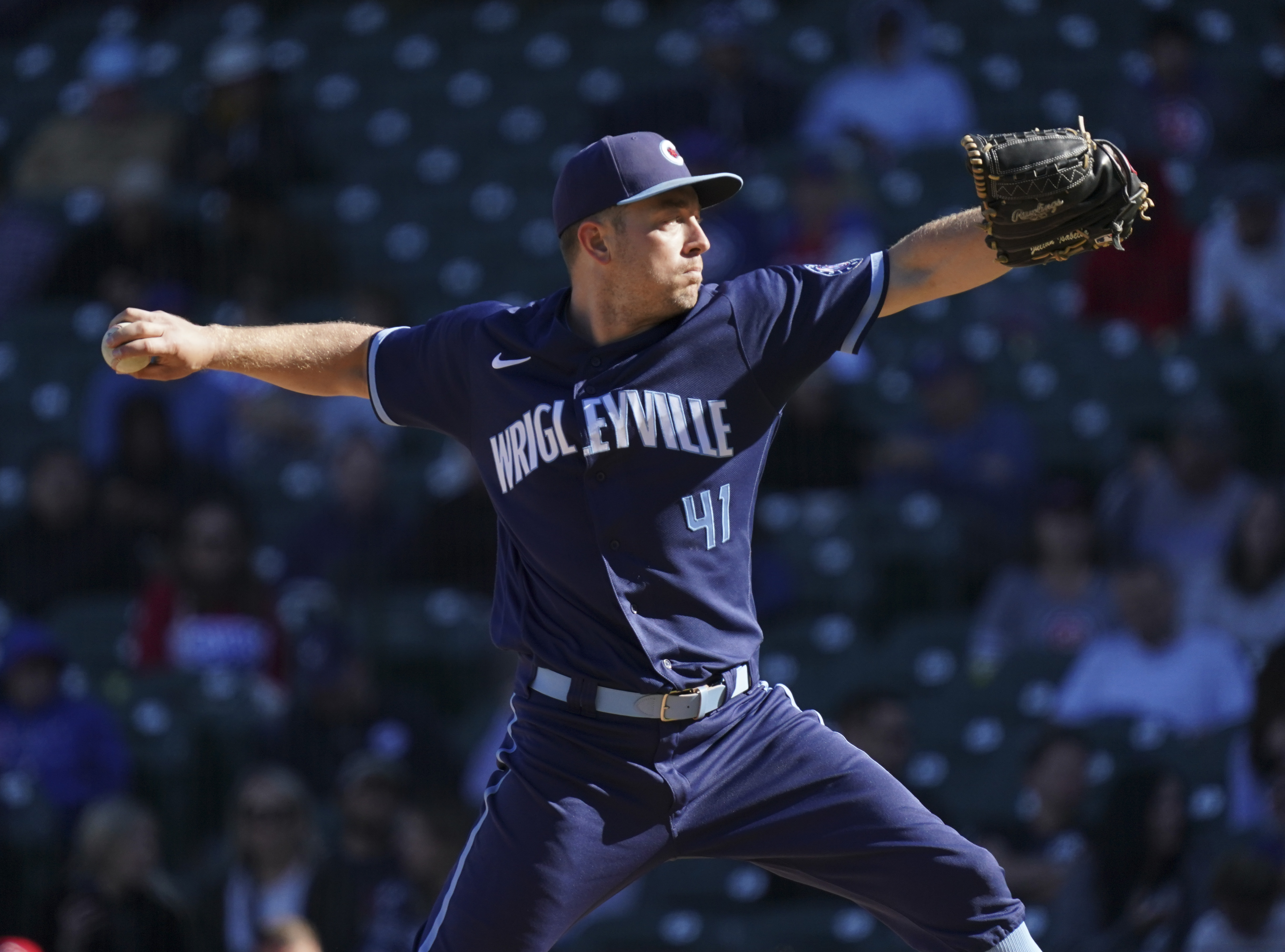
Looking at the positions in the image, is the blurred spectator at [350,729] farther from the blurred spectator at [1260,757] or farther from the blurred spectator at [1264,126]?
the blurred spectator at [1264,126]

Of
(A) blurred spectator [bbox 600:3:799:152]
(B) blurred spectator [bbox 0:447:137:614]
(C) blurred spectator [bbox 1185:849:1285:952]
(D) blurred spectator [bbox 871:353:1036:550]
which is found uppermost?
(A) blurred spectator [bbox 600:3:799:152]

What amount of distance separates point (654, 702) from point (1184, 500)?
12.9 ft

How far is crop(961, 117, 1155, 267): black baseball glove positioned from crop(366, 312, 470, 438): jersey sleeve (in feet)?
3.31

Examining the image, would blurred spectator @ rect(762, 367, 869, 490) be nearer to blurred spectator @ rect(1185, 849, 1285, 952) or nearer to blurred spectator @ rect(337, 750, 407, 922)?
blurred spectator @ rect(337, 750, 407, 922)

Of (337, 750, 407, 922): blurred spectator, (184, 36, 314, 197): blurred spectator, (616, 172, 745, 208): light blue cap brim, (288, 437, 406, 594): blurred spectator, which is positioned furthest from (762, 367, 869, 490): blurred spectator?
(616, 172, 745, 208): light blue cap brim

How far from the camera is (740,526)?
294 cm

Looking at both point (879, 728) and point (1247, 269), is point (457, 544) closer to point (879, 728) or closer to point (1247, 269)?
point (879, 728)

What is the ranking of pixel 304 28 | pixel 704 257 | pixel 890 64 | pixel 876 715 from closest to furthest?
1. pixel 876 715
2. pixel 704 257
3. pixel 890 64
4. pixel 304 28

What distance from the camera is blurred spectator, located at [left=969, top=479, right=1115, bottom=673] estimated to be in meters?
6.12

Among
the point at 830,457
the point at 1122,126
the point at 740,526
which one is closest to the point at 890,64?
the point at 1122,126

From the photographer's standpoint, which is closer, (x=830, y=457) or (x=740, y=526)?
(x=740, y=526)

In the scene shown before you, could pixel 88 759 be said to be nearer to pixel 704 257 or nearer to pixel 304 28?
pixel 704 257

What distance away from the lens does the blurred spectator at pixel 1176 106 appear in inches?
298

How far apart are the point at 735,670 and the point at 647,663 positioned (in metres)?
0.20
